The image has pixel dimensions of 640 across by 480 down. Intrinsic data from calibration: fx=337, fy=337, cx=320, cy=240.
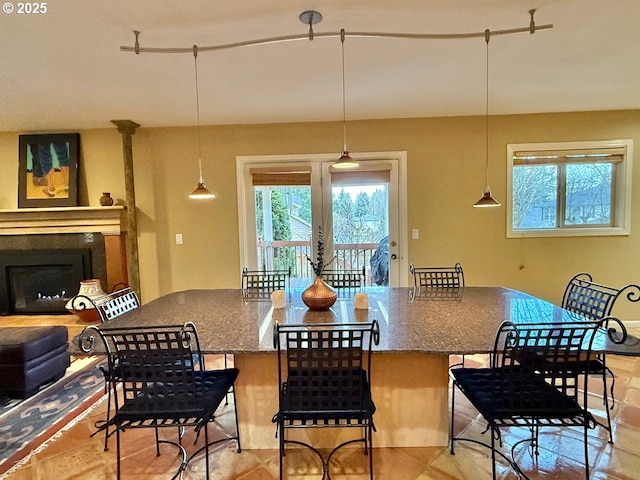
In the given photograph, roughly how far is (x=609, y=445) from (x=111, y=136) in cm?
509

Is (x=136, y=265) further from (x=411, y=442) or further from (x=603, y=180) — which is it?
(x=603, y=180)

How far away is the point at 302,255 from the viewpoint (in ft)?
13.3

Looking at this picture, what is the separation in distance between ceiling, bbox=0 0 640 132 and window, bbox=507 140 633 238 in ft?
1.55

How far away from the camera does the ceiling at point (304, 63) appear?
1854 mm

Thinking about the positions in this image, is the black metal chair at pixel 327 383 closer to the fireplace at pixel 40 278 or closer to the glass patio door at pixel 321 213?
the glass patio door at pixel 321 213

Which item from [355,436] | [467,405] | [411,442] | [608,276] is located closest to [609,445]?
[467,405]

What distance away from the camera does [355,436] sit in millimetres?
1909

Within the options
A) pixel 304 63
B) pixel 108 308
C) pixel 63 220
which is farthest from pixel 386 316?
pixel 63 220

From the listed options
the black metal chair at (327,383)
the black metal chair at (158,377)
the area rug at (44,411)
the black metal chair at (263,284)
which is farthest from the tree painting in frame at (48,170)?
the black metal chair at (327,383)

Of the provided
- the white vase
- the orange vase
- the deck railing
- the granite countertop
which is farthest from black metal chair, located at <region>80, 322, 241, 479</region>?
the white vase

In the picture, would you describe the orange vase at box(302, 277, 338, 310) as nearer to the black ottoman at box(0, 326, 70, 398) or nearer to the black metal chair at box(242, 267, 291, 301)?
the black metal chair at box(242, 267, 291, 301)

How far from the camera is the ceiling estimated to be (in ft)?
6.08

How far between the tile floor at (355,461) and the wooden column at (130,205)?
214 centimetres

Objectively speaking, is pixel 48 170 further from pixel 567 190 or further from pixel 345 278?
pixel 567 190
